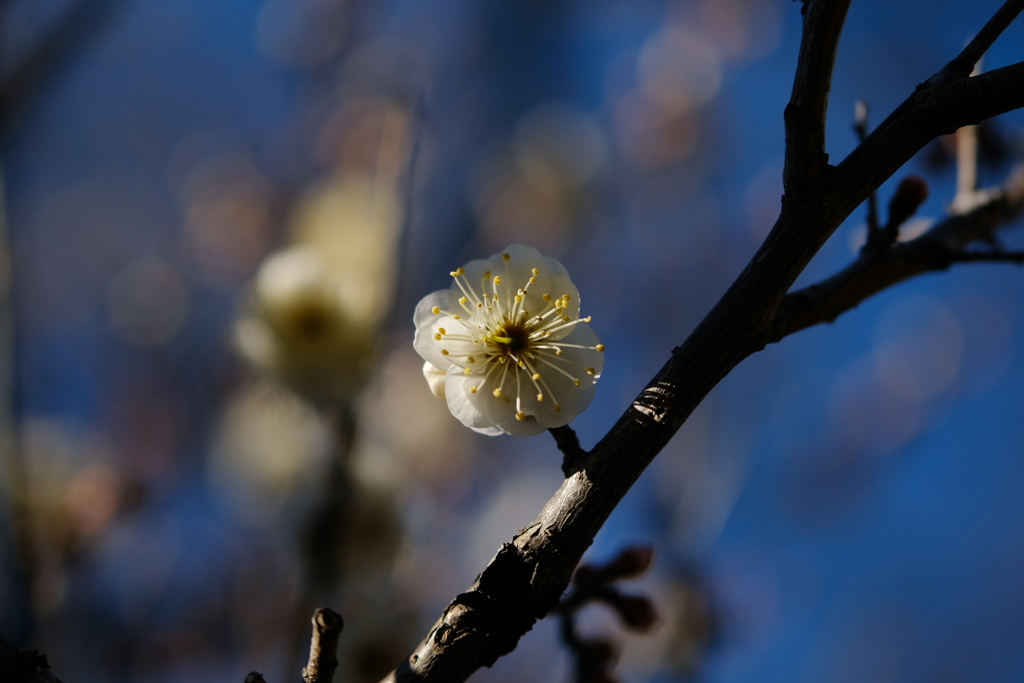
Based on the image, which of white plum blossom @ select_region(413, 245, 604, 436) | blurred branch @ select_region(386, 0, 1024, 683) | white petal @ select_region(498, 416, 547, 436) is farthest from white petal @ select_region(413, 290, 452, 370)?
blurred branch @ select_region(386, 0, 1024, 683)

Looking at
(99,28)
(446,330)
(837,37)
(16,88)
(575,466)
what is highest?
(99,28)

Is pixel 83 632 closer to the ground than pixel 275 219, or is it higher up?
closer to the ground

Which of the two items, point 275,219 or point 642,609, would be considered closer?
point 642,609

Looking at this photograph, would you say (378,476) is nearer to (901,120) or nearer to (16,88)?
(16,88)

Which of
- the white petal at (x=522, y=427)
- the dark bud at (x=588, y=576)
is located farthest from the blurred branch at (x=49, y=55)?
the dark bud at (x=588, y=576)

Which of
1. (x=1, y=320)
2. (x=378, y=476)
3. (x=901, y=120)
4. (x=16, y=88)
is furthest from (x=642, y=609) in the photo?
(x=16, y=88)

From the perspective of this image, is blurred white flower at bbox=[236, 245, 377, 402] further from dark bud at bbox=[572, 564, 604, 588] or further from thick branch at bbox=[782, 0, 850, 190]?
thick branch at bbox=[782, 0, 850, 190]
